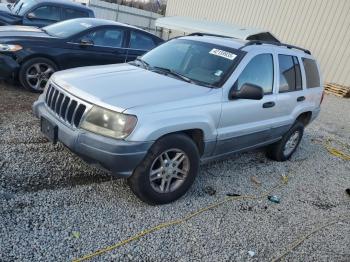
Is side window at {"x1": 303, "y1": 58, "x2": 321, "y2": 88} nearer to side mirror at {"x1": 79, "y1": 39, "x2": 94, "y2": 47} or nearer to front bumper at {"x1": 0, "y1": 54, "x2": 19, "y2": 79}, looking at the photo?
side mirror at {"x1": 79, "y1": 39, "x2": 94, "y2": 47}

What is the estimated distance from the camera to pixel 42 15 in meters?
9.62

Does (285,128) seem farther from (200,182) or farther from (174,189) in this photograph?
(174,189)

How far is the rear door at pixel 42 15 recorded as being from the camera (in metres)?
9.42

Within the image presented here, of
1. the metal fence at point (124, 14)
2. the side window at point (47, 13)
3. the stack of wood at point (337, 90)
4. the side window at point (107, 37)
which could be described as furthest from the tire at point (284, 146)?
the metal fence at point (124, 14)

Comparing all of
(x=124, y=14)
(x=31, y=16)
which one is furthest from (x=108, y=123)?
(x=124, y=14)

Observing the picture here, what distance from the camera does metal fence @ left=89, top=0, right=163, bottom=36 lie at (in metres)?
23.2

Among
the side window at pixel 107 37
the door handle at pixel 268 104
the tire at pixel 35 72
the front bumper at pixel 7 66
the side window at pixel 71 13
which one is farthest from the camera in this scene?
the side window at pixel 71 13

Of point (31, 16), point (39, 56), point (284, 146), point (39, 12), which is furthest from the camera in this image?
point (39, 12)

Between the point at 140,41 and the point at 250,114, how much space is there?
4.38m

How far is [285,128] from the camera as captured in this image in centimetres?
541

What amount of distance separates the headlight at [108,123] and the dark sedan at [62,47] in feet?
12.3

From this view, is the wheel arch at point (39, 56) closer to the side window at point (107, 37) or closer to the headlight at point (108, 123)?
the side window at point (107, 37)

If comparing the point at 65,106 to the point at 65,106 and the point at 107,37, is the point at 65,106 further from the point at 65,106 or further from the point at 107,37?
the point at 107,37

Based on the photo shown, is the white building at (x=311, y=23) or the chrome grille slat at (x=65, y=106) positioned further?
the white building at (x=311, y=23)
